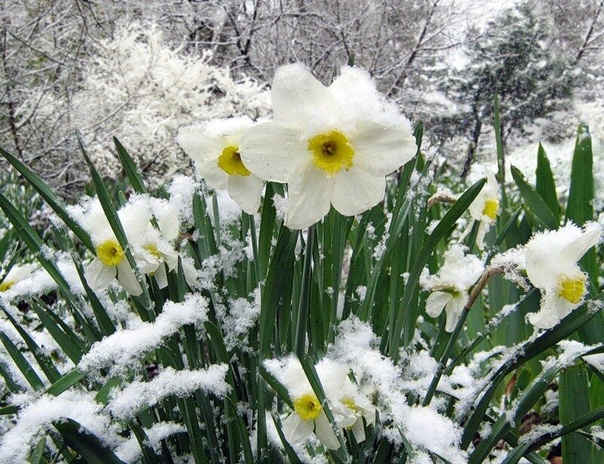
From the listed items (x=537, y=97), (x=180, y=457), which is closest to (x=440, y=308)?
(x=180, y=457)

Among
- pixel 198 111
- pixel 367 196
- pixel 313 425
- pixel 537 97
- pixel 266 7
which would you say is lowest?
pixel 313 425

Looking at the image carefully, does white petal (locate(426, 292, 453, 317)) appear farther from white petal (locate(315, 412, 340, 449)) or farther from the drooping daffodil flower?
the drooping daffodil flower

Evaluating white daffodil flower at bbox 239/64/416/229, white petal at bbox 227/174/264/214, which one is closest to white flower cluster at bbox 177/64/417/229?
white daffodil flower at bbox 239/64/416/229

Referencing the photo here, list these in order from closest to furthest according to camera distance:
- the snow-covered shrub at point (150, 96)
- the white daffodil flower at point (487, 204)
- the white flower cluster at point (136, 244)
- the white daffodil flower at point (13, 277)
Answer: the white flower cluster at point (136, 244) < the white daffodil flower at point (487, 204) < the white daffodil flower at point (13, 277) < the snow-covered shrub at point (150, 96)

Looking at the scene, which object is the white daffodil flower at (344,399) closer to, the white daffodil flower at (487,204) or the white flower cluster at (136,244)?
the white flower cluster at (136,244)

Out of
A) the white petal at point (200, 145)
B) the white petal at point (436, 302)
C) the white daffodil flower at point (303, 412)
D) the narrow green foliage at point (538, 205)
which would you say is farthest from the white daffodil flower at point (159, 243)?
the narrow green foliage at point (538, 205)

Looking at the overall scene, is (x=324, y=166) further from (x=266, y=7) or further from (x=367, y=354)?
(x=266, y=7)

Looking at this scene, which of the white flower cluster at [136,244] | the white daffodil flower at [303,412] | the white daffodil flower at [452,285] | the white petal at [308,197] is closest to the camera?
the white petal at [308,197]

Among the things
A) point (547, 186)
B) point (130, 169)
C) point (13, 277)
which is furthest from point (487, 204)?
point (13, 277)
